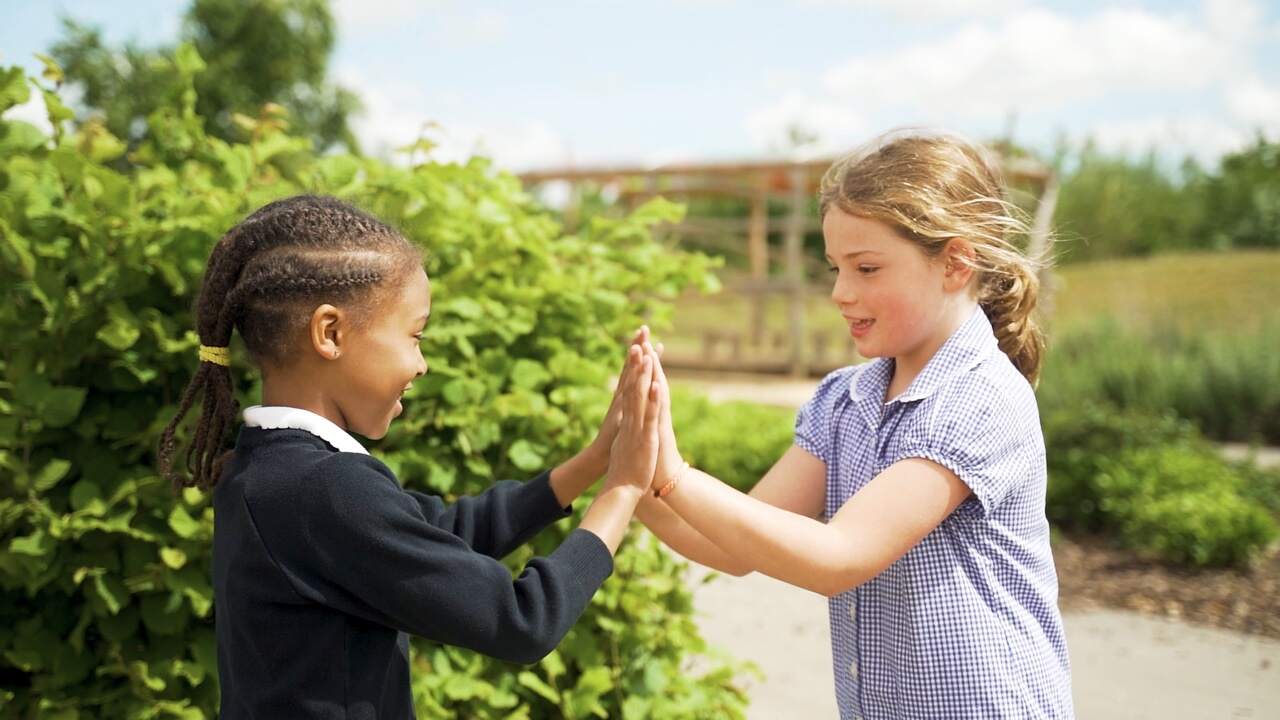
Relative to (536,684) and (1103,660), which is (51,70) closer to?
(536,684)

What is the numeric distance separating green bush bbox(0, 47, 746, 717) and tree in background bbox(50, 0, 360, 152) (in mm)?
17448

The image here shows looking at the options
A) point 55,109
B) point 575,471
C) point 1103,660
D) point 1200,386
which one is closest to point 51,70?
point 55,109

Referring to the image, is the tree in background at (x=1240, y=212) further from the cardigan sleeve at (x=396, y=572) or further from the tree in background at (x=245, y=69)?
the cardigan sleeve at (x=396, y=572)

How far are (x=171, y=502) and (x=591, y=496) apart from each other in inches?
38.6

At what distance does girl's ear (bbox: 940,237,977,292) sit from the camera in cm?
190

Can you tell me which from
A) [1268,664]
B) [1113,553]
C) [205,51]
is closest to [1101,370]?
[1113,553]

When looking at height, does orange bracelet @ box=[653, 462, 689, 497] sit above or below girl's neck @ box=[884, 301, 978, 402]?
below

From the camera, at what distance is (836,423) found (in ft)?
6.92

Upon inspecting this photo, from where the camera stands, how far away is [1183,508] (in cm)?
582

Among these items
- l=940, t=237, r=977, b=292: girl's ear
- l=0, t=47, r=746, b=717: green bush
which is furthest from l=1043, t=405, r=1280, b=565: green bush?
l=940, t=237, r=977, b=292: girl's ear

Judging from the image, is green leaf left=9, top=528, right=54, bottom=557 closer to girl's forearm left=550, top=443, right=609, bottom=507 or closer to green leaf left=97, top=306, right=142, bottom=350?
green leaf left=97, top=306, right=142, bottom=350

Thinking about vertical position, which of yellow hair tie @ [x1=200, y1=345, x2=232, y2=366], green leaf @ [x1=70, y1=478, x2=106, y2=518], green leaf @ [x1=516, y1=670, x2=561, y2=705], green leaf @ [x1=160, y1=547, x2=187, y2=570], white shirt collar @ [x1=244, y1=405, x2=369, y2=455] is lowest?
green leaf @ [x1=516, y1=670, x2=561, y2=705]

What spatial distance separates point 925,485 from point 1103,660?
335 cm

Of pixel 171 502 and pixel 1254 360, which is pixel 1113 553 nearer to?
pixel 1254 360
